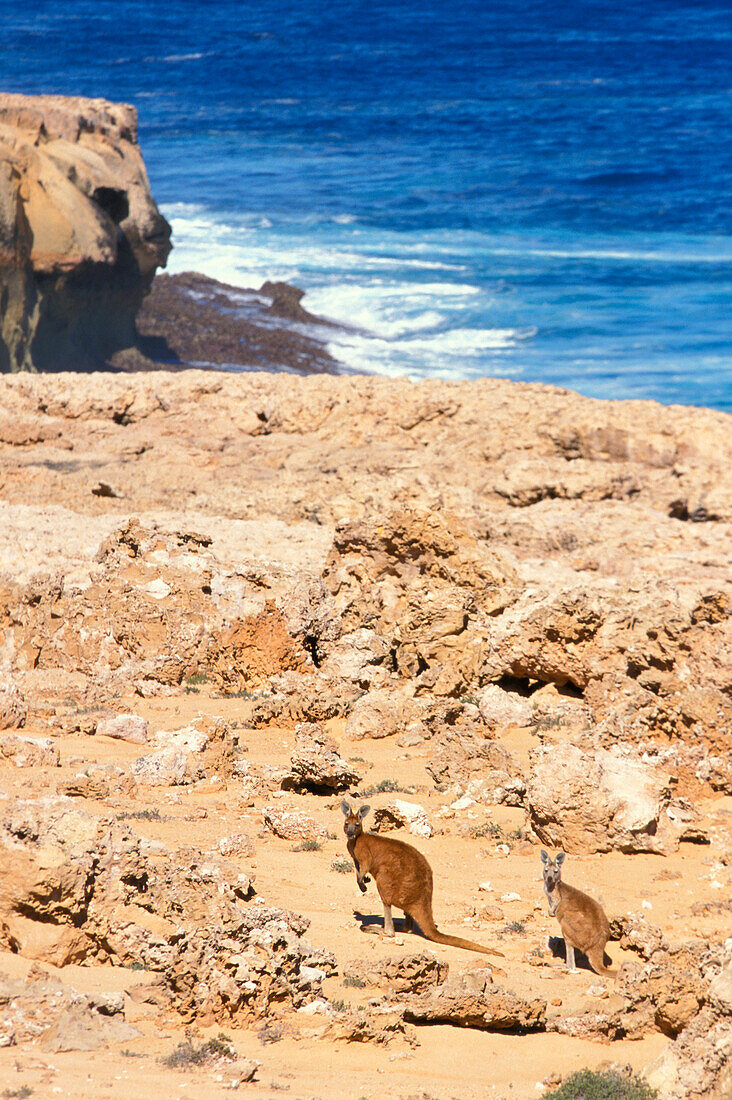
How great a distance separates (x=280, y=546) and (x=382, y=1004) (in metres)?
6.96

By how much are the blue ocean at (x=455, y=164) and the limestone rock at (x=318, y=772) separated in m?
25.2

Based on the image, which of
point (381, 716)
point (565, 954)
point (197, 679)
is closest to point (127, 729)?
point (197, 679)

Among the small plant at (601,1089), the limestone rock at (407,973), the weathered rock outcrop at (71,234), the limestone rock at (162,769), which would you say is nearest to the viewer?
the small plant at (601,1089)

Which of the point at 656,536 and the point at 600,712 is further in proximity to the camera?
the point at 656,536

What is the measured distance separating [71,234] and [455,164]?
33.5m

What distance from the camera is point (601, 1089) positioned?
4.21 metres

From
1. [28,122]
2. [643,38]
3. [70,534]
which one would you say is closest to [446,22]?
[643,38]

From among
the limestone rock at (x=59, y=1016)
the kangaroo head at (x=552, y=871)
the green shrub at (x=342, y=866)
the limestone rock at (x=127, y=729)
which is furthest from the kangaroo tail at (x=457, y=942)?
the limestone rock at (x=127, y=729)

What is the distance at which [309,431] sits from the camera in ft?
52.0

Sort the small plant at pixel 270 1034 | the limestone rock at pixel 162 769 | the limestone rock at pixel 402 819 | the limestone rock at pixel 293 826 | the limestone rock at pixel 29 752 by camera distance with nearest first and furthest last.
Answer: the small plant at pixel 270 1034 → the limestone rock at pixel 293 826 → the limestone rock at pixel 402 819 → the limestone rock at pixel 29 752 → the limestone rock at pixel 162 769

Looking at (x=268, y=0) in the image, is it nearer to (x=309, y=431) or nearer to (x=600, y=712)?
(x=309, y=431)

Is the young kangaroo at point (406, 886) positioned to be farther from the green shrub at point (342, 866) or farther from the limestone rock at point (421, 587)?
the limestone rock at point (421, 587)

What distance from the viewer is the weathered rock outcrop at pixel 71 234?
24.2m

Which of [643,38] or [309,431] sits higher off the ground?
[643,38]
